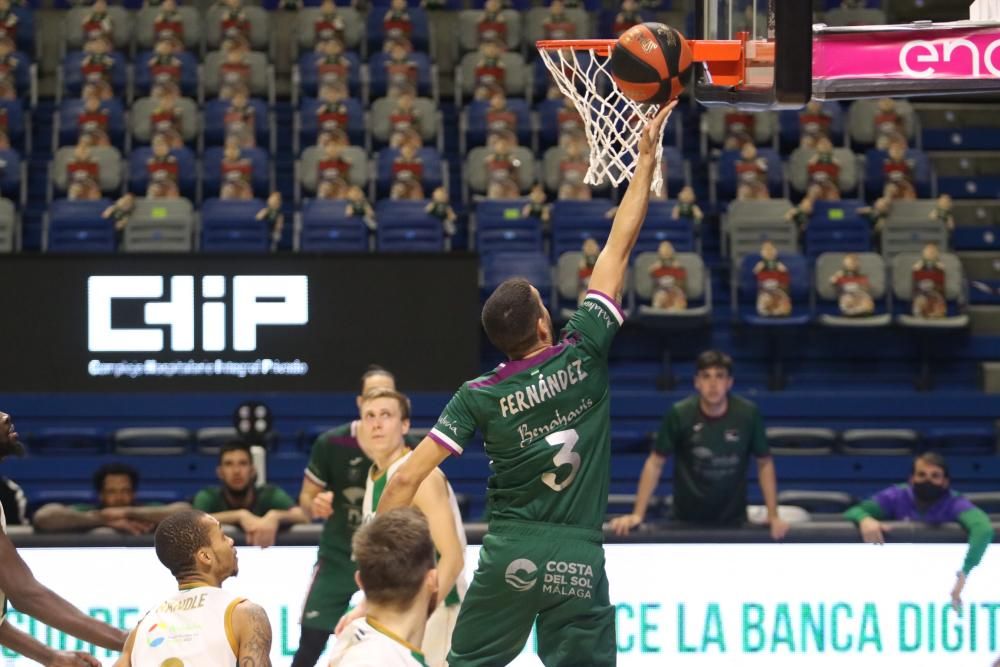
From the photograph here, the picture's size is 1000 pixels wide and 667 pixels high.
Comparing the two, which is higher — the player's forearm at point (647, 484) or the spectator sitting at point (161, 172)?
the spectator sitting at point (161, 172)

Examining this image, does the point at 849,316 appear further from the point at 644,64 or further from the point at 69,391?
the point at 644,64

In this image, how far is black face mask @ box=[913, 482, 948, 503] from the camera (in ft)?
25.2

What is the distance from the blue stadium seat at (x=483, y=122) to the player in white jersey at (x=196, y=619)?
12444 mm

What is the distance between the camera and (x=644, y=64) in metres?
5.32

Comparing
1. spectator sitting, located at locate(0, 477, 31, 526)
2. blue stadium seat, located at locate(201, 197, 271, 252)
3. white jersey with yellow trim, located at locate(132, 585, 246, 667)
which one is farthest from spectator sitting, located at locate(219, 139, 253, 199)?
white jersey with yellow trim, located at locate(132, 585, 246, 667)

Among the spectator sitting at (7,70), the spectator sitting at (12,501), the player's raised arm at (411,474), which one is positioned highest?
the spectator sitting at (7,70)

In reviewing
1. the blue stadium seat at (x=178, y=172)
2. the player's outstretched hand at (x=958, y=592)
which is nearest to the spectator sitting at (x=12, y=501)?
the player's outstretched hand at (x=958, y=592)

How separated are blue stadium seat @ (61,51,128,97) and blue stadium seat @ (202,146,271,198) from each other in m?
1.81

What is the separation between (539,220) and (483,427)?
10.2 metres

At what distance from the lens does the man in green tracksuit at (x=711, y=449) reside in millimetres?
8070

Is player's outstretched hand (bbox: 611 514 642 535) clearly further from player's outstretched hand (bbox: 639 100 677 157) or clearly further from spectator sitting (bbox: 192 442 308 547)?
player's outstretched hand (bbox: 639 100 677 157)

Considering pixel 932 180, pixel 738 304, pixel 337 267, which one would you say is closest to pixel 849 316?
pixel 738 304

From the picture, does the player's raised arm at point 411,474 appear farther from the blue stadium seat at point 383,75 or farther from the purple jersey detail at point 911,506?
the blue stadium seat at point 383,75

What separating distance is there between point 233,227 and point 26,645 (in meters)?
9.83
